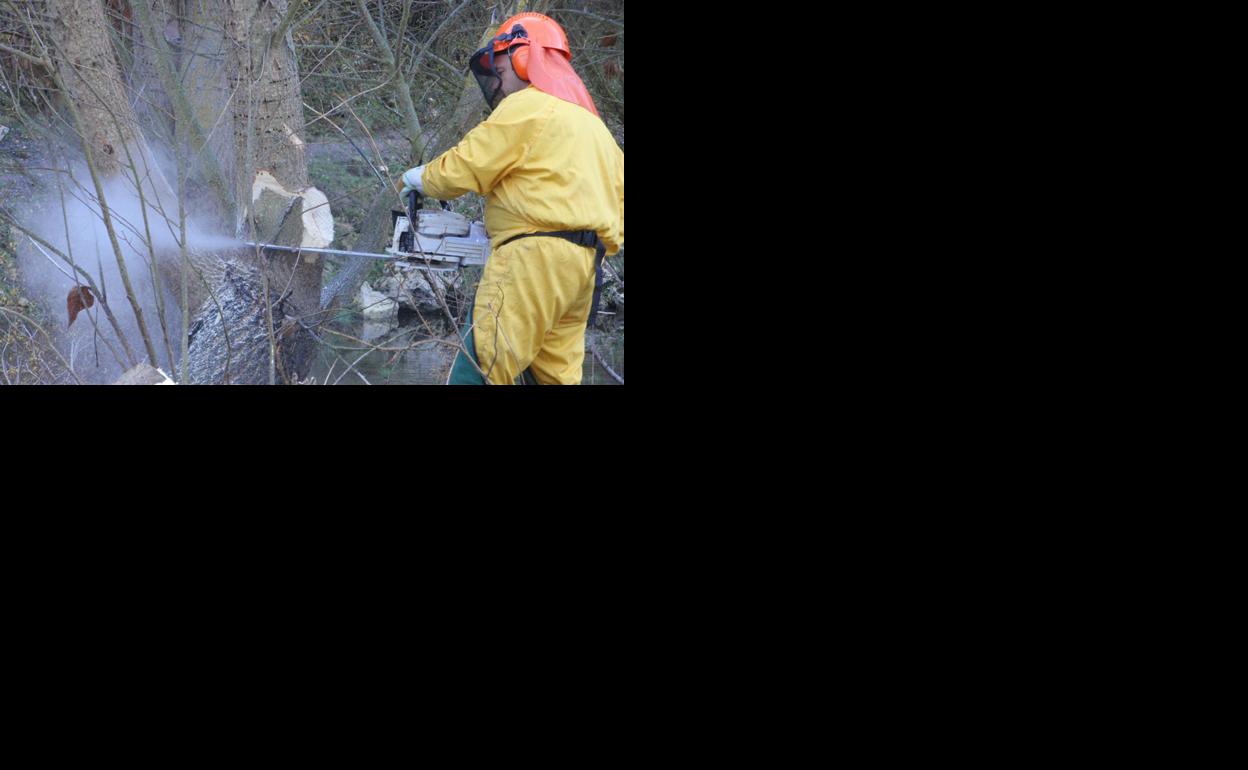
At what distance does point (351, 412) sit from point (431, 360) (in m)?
2.80

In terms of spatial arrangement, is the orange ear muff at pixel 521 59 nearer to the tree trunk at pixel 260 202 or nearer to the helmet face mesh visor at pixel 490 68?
the helmet face mesh visor at pixel 490 68

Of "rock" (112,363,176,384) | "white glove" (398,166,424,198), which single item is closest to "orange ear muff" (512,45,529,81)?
"white glove" (398,166,424,198)

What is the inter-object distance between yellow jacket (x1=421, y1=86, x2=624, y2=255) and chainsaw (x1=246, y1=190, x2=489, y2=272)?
0.07m

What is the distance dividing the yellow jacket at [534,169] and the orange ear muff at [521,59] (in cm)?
9

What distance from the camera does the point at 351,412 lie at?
244 cm

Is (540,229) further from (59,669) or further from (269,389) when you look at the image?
(59,669)

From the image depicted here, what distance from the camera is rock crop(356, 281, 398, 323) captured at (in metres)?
5.69

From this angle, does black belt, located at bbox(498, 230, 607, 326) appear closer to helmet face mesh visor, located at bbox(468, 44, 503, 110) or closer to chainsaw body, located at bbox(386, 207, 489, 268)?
chainsaw body, located at bbox(386, 207, 489, 268)

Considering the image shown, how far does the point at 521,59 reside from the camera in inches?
134

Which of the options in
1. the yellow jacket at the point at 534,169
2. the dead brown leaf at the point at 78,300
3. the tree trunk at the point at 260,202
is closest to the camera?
the yellow jacket at the point at 534,169

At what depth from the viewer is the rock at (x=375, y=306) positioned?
18.7 feet

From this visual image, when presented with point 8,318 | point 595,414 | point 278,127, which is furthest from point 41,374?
point 595,414

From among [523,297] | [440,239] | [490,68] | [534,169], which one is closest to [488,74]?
[490,68]

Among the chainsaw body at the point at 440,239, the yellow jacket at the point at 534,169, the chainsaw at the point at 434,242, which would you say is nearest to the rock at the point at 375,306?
the chainsaw at the point at 434,242
